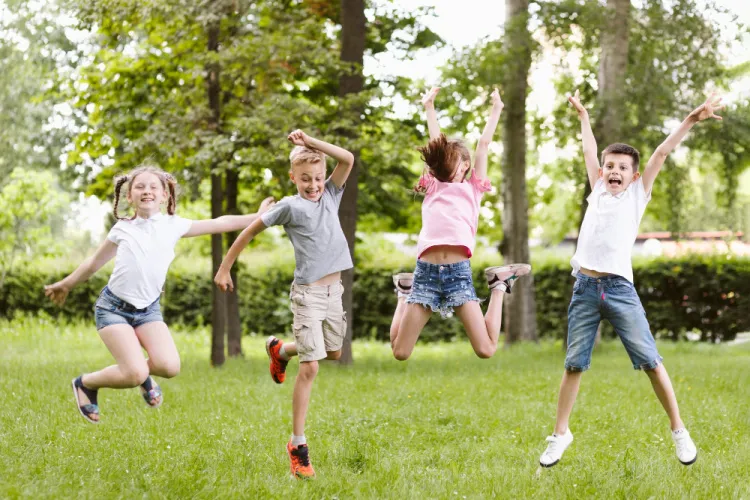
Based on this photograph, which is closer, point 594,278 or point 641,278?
point 594,278

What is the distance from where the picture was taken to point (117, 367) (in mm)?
6188

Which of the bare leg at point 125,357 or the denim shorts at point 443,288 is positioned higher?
the denim shorts at point 443,288

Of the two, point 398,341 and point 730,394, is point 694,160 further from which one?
point 398,341

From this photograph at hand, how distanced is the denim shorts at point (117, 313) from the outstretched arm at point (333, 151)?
1.52 metres

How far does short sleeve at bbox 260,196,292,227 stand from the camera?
6.09 metres

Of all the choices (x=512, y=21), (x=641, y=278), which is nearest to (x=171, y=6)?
(x=512, y=21)

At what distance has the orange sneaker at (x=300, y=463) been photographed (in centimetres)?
609

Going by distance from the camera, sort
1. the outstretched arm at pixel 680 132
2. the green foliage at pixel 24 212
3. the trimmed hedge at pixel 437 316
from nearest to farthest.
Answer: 1. the outstretched arm at pixel 680 132
2. the trimmed hedge at pixel 437 316
3. the green foliage at pixel 24 212

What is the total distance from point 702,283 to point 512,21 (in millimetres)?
8158

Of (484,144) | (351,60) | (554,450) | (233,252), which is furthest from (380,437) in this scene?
(351,60)

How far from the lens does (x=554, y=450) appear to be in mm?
6105

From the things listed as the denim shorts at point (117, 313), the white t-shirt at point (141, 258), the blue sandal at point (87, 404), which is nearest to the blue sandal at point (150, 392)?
the blue sandal at point (87, 404)

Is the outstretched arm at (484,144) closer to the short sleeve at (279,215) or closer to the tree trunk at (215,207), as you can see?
the short sleeve at (279,215)

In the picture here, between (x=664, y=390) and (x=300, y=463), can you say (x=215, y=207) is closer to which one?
(x=300, y=463)
